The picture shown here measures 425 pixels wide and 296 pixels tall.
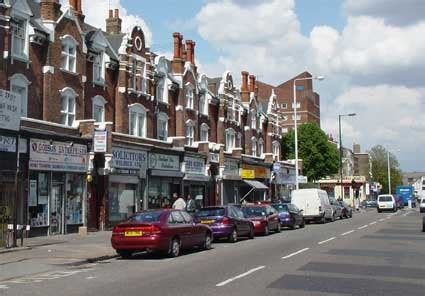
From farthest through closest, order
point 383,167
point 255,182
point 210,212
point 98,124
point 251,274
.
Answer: point 383,167 → point 255,182 → point 98,124 → point 210,212 → point 251,274

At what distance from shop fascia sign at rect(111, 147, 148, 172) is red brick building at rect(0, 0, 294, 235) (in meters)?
0.06

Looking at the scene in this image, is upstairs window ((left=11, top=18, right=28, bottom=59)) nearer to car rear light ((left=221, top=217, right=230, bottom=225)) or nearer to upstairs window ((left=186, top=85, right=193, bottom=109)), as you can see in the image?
car rear light ((left=221, top=217, right=230, bottom=225))

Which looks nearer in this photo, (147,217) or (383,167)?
(147,217)

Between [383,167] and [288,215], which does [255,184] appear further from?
[383,167]

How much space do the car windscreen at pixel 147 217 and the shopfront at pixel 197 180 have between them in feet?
64.6

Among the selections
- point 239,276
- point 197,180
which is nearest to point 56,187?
point 197,180

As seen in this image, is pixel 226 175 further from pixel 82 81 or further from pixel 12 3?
pixel 12 3

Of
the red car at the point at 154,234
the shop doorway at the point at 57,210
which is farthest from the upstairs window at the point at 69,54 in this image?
the red car at the point at 154,234

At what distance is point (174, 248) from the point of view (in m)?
17.8

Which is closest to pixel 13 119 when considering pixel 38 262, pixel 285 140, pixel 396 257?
pixel 38 262

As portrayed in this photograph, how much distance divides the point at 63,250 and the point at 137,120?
53.8ft

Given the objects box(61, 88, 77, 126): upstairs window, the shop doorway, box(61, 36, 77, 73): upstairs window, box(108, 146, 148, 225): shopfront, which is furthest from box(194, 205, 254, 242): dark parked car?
box(61, 36, 77, 73): upstairs window

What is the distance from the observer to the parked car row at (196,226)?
17266mm

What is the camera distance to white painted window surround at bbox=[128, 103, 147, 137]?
34.6m
